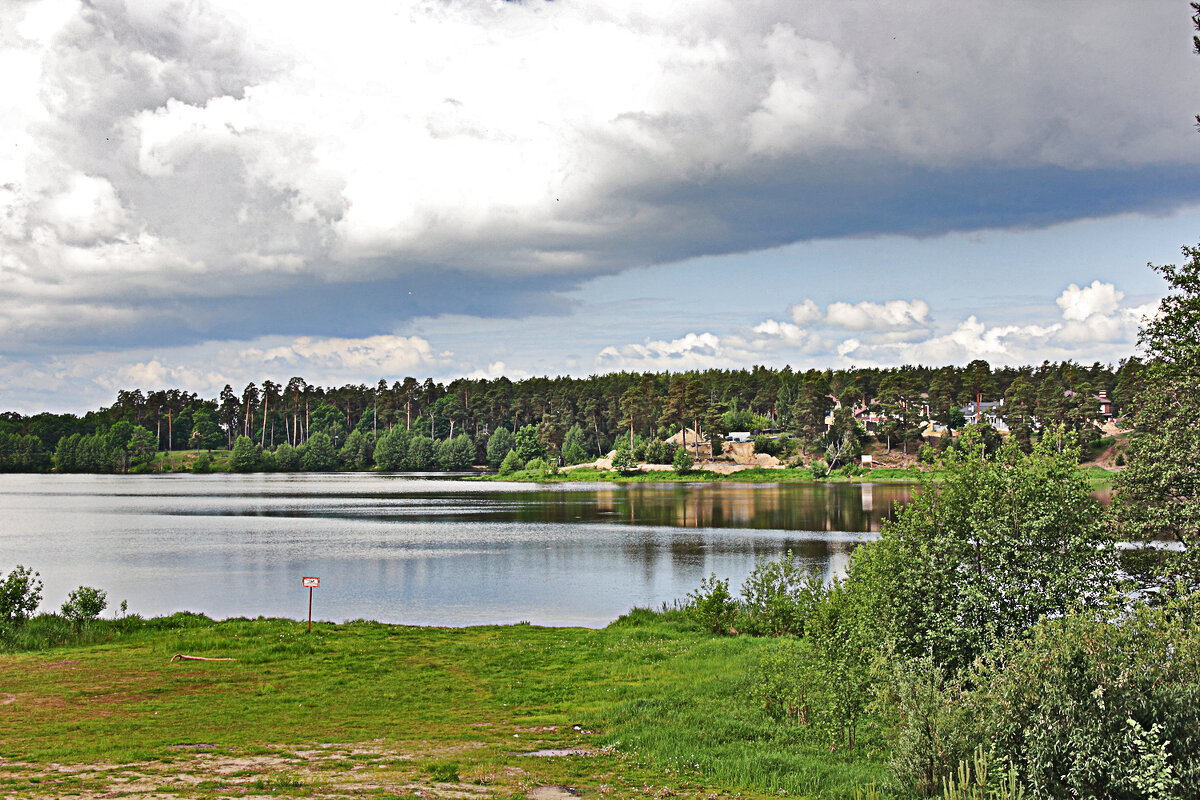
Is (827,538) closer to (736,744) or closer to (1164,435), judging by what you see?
(1164,435)

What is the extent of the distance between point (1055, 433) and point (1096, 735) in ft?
18.5

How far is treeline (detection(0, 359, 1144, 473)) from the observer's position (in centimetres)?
11650

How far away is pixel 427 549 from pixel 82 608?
82.0 feet

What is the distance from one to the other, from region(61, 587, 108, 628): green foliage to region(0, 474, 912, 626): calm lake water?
6346mm

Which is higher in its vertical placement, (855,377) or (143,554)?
(855,377)

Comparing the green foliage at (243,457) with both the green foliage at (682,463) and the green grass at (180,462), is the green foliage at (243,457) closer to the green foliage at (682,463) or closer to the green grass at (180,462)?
the green grass at (180,462)

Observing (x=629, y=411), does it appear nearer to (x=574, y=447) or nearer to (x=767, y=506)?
(x=574, y=447)

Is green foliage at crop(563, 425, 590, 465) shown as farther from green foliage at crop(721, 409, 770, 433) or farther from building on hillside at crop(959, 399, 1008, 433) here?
building on hillside at crop(959, 399, 1008, 433)

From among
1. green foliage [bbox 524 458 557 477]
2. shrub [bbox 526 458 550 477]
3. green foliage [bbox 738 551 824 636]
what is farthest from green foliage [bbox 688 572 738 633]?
shrub [bbox 526 458 550 477]

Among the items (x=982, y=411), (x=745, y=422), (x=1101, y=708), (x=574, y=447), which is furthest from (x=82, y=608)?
(x=745, y=422)

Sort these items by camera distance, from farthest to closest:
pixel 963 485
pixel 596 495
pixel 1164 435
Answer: pixel 596 495, pixel 1164 435, pixel 963 485

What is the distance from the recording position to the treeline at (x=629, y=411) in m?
116

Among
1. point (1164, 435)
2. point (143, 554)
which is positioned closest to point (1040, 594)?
point (1164, 435)

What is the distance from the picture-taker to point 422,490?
108500 millimetres
